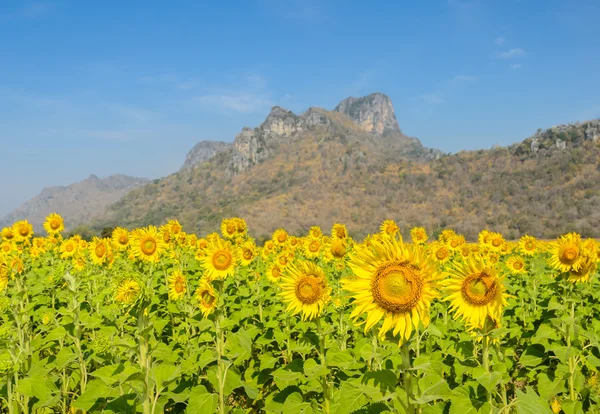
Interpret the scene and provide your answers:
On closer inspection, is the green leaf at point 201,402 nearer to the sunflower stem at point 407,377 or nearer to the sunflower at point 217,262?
the sunflower stem at point 407,377

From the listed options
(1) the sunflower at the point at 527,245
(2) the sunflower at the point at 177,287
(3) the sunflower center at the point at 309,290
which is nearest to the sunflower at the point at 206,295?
(2) the sunflower at the point at 177,287

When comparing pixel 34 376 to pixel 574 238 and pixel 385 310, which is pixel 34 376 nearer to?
pixel 385 310

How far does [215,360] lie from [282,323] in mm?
3430

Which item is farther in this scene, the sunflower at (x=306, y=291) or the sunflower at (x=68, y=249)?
the sunflower at (x=68, y=249)

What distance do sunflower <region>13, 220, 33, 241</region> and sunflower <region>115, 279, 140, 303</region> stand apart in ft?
33.5

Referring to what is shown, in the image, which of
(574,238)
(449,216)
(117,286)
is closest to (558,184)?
(449,216)

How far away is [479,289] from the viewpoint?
142 inches

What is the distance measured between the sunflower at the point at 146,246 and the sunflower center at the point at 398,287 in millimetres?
6027

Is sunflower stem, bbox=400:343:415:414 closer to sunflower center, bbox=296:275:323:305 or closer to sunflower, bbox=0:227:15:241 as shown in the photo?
sunflower center, bbox=296:275:323:305

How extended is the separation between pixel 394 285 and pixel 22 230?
42.2 ft

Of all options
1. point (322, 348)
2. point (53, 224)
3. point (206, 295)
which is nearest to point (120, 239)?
point (53, 224)

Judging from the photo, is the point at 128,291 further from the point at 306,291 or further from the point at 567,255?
the point at 567,255

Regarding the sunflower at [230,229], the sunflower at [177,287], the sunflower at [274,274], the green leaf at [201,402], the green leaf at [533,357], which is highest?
the sunflower at [230,229]

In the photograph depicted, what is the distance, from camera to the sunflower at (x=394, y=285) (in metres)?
2.81
